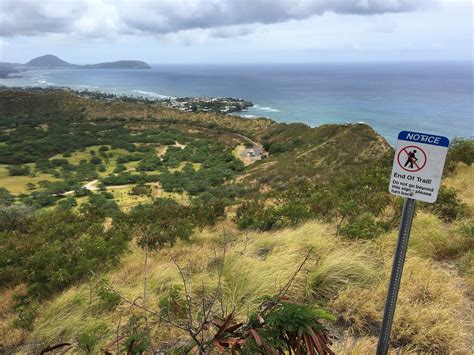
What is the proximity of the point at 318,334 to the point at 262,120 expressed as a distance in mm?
77582

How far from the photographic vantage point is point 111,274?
5.34 metres

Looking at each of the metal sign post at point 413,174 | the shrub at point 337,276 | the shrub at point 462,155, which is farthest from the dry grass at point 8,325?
the shrub at point 462,155

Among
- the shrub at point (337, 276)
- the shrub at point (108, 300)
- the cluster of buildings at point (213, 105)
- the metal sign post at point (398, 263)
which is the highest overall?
the metal sign post at point (398, 263)

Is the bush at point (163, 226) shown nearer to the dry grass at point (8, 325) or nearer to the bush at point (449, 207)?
the dry grass at point (8, 325)

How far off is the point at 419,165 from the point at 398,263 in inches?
24.8

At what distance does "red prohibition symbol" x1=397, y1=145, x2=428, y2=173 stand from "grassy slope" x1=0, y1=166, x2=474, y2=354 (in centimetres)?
153

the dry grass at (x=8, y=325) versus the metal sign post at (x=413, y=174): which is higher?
the metal sign post at (x=413, y=174)

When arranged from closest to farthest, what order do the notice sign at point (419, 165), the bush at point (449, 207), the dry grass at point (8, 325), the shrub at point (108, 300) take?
the notice sign at point (419, 165) → the dry grass at point (8, 325) → the shrub at point (108, 300) → the bush at point (449, 207)

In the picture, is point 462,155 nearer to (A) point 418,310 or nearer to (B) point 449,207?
(B) point 449,207

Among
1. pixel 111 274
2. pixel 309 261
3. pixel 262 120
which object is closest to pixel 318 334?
pixel 309 261

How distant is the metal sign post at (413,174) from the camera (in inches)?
81.1

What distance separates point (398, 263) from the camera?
7.29ft

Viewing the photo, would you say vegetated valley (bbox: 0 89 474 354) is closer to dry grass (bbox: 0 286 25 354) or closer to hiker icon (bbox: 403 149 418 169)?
dry grass (bbox: 0 286 25 354)

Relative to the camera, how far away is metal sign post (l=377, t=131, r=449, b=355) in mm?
2061
